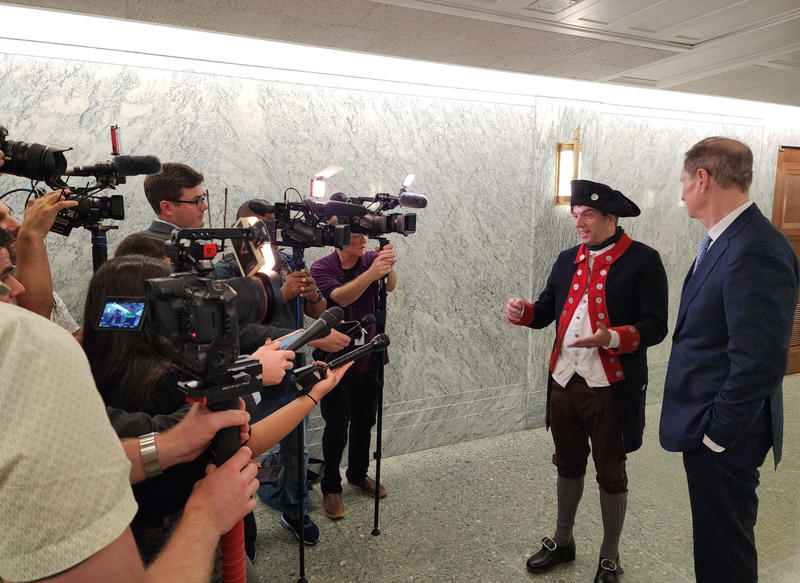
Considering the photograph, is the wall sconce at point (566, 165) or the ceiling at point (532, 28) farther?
the wall sconce at point (566, 165)

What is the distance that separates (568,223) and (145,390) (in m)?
3.46

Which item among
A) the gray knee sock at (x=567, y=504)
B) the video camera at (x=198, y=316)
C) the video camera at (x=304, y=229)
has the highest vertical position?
the video camera at (x=304, y=229)

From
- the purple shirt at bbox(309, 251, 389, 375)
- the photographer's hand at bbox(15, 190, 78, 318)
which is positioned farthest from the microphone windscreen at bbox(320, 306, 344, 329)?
the purple shirt at bbox(309, 251, 389, 375)

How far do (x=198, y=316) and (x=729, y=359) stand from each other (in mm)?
1691

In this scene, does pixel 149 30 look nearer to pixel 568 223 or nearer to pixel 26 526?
pixel 26 526

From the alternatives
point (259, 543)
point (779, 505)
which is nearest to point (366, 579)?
point (259, 543)

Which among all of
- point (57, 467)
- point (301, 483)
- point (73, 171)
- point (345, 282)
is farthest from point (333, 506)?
point (57, 467)

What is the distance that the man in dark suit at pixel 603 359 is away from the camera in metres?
2.24

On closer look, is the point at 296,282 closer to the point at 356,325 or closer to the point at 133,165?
the point at 356,325

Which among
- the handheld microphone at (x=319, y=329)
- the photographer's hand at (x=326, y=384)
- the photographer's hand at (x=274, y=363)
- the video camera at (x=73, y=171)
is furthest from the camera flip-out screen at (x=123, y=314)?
the video camera at (x=73, y=171)

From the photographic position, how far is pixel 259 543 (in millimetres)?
2637

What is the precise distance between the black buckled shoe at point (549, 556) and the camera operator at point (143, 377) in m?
1.55

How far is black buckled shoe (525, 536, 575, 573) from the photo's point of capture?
94.2 inches

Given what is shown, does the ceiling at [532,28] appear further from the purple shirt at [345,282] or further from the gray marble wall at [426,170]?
the purple shirt at [345,282]
